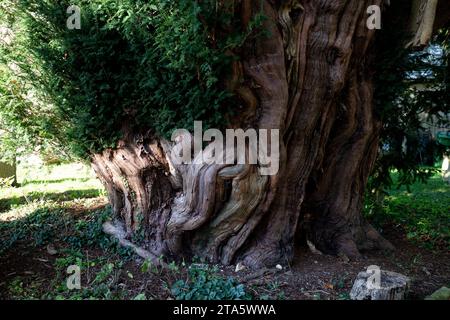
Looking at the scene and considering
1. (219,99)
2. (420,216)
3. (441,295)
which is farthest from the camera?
(420,216)

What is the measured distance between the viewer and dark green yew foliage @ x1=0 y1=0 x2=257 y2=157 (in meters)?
3.43

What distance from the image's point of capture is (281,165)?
158 inches

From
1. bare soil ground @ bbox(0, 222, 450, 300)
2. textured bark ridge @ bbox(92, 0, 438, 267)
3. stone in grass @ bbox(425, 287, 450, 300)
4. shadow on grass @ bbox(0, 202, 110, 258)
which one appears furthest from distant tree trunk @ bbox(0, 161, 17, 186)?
stone in grass @ bbox(425, 287, 450, 300)

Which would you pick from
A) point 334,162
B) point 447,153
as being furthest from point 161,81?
point 447,153

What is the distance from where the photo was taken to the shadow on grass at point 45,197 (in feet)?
21.7

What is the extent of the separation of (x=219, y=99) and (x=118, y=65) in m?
1.25

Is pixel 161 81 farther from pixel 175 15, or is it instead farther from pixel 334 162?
pixel 334 162

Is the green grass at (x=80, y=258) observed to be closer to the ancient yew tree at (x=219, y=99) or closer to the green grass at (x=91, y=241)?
the green grass at (x=91, y=241)

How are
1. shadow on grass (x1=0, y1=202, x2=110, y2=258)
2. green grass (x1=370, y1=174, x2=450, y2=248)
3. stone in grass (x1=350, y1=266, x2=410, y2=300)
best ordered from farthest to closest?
green grass (x1=370, y1=174, x2=450, y2=248) → shadow on grass (x1=0, y1=202, x2=110, y2=258) → stone in grass (x1=350, y1=266, x2=410, y2=300)

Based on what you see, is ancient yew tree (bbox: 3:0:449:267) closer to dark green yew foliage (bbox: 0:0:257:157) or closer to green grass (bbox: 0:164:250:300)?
dark green yew foliage (bbox: 0:0:257:157)

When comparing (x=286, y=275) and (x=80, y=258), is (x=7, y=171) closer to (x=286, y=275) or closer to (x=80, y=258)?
(x=80, y=258)

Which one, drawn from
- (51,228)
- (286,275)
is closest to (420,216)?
(286,275)

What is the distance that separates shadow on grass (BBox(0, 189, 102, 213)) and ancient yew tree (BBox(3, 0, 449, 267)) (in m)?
2.51

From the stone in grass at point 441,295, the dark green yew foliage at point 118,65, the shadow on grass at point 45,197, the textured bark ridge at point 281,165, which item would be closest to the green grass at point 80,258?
the shadow on grass at point 45,197
